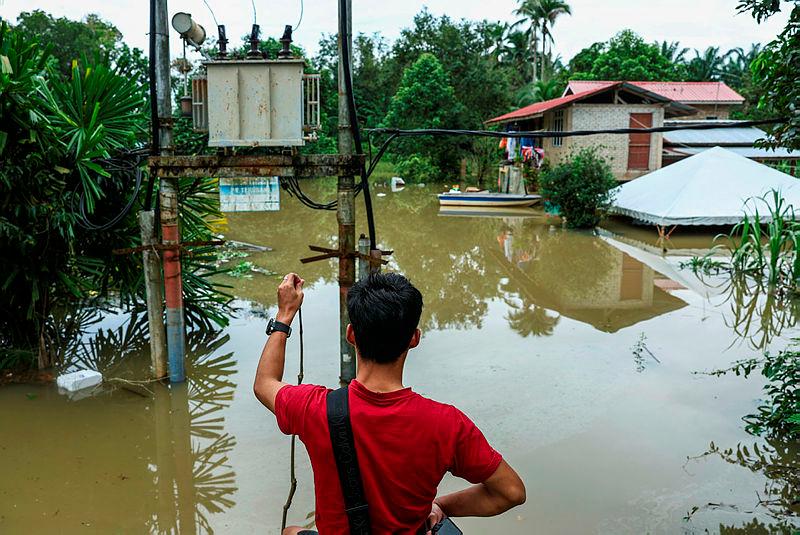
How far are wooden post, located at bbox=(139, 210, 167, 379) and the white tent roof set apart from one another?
12.3 meters

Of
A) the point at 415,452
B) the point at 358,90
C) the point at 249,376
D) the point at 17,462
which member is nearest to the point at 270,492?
the point at 17,462

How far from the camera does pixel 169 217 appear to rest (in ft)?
20.5

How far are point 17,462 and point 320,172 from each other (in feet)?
10.5

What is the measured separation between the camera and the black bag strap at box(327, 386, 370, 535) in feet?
5.83

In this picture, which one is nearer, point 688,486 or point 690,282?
point 688,486

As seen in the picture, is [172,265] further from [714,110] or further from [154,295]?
[714,110]

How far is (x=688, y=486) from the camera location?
4988 millimetres

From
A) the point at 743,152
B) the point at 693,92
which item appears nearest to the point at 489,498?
the point at 743,152

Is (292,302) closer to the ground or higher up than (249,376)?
higher up

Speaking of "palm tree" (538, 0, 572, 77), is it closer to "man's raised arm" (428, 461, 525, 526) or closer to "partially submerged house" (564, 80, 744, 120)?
"partially submerged house" (564, 80, 744, 120)

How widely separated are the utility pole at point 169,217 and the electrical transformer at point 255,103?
629mm

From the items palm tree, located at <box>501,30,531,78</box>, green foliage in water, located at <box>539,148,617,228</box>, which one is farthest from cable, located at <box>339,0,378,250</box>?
palm tree, located at <box>501,30,531,78</box>

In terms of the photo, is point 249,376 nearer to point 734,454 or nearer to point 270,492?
point 270,492

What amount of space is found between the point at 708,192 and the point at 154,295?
45.5 feet
